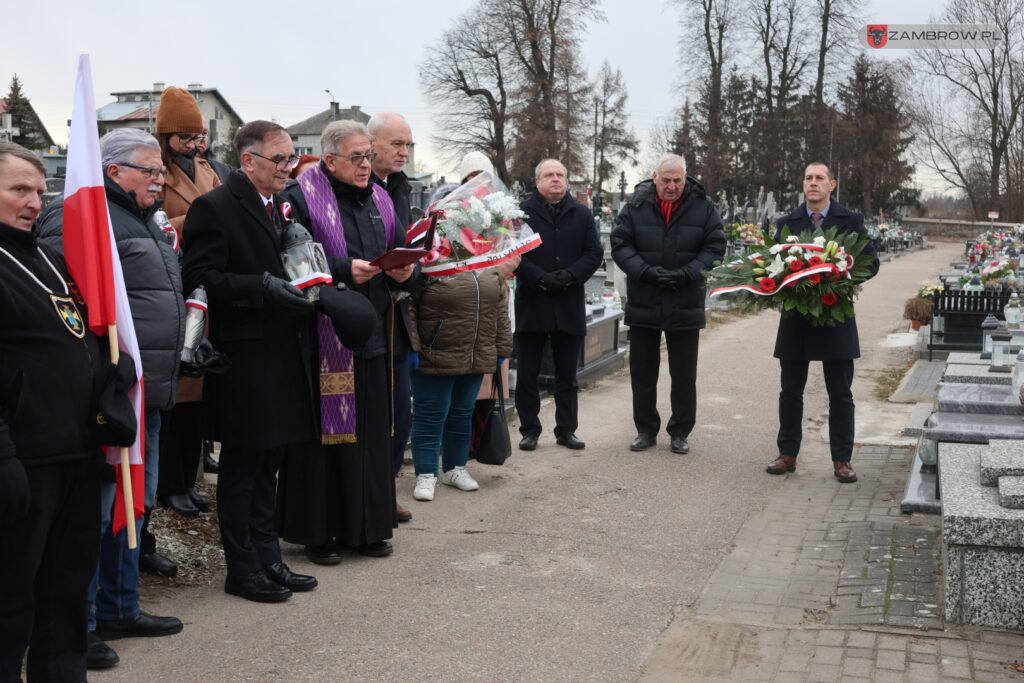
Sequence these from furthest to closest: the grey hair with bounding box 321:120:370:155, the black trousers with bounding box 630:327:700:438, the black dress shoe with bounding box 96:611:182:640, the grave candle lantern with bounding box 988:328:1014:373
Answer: the grave candle lantern with bounding box 988:328:1014:373, the black trousers with bounding box 630:327:700:438, the grey hair with bounding box 321:120:370:155, the black dress shoe with bounding box 96:611:182:640

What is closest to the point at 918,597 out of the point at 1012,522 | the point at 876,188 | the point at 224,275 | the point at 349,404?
the point at 1012,522

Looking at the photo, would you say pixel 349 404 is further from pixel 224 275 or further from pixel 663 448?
pixel 663 448

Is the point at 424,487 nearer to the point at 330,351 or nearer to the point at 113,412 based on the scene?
the point at 330,351

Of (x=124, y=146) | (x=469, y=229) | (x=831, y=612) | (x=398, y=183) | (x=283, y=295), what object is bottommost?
(x=831, y=612)

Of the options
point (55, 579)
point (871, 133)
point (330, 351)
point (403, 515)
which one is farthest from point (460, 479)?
point (871, 133)

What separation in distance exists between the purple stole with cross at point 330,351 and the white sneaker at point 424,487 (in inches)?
56.5

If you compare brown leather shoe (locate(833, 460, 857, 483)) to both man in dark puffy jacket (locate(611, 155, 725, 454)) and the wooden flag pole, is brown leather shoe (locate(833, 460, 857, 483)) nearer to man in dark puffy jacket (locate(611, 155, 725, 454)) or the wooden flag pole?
man in dark puffy jacket (locate(611, 155, 725, 454))

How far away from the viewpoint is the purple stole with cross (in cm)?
511

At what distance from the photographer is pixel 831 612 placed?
4.80 metres

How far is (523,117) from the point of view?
41.3 meters

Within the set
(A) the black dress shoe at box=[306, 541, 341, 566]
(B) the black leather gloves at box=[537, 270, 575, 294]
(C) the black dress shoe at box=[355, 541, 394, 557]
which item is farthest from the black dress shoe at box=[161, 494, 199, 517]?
(B) the black leather gloves at box=[537, 270, 575, 294]

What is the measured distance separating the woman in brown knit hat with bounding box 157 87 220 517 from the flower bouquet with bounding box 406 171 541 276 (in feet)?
3.81

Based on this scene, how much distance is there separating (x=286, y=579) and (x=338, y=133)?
2016mm

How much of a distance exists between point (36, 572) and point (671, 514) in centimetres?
383
